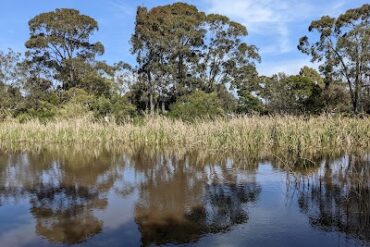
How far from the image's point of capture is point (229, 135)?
11523mm

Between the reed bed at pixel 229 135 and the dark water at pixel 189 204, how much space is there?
1.60 meters

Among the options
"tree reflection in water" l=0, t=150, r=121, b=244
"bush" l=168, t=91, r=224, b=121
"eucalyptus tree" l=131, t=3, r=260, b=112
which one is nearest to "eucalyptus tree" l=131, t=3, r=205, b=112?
"eucalyptus tree" l=131, t=3, r=260, b=112

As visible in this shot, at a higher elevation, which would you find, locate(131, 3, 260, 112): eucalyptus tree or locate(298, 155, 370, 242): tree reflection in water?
locate(131, 3, 260, 112): eucalyptus tree

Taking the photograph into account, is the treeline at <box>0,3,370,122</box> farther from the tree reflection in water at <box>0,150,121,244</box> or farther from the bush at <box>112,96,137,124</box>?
the tree reflection in water at <box>0,150,121,244</box>

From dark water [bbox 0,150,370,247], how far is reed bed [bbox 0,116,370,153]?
5.26ft

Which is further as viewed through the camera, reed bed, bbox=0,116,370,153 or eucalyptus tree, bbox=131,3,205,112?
eucalyptus tree, bbox=131,3,205,112

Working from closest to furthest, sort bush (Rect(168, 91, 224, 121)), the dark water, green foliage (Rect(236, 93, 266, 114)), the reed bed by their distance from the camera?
1. the dark water
2. the reed bed
3. bush (Rect(168, 91, 224, 121))
4. green foliage (Rect(236, 93, 266, 114))

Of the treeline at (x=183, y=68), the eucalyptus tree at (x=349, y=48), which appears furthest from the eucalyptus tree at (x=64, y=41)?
the eucalyptus tree at (x=349, y=48)

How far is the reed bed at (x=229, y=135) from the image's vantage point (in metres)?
11.1

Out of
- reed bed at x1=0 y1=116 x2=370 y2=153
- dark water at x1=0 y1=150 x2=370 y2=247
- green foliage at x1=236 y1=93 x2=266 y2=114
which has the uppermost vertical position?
green foliage at x1=236 y1=93 x2=266 y2=114

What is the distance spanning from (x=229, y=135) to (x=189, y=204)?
591 cm

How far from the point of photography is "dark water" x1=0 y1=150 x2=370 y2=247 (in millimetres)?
4438

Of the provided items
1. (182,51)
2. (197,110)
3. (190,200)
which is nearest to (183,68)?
(182,51)

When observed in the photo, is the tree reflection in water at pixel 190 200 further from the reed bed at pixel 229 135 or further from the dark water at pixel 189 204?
the reed bed at pixel 229 135
